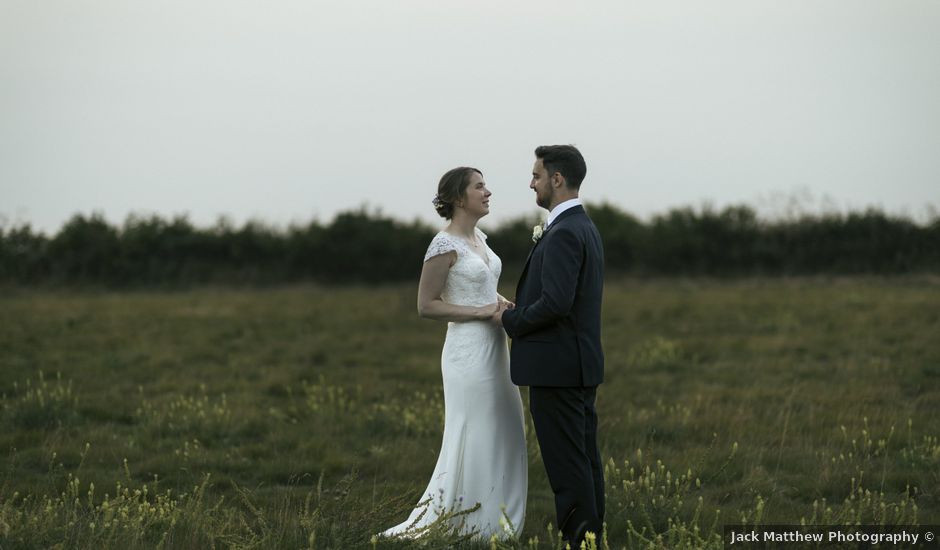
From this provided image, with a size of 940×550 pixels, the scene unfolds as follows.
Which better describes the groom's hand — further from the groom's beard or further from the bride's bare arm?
the groom's beard

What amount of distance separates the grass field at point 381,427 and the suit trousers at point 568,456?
12.1 inches

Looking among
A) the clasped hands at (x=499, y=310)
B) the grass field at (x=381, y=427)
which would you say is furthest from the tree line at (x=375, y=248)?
the clasped hands at (x=499, y=310)

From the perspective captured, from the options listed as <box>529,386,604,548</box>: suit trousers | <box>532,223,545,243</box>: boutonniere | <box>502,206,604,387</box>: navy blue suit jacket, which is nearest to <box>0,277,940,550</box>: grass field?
<box>529,386,604,548</box>: suit trousers

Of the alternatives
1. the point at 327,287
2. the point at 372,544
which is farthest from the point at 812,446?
the point at 327,287

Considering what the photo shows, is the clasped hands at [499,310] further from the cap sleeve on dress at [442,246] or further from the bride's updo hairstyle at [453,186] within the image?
the bride's updo hairstyle at [453,186]

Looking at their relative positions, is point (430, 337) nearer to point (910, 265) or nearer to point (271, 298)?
point (271, 298)

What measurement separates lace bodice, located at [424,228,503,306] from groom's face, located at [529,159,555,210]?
784 mm

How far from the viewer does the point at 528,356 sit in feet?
19.8

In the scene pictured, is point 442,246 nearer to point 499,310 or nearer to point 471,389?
point 499,310

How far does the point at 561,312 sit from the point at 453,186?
1454 mm

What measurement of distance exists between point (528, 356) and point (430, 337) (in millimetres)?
13842

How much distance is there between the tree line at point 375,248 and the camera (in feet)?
108

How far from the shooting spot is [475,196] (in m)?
6.73

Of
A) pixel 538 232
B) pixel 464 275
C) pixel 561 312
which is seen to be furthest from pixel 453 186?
pixel 561 312
